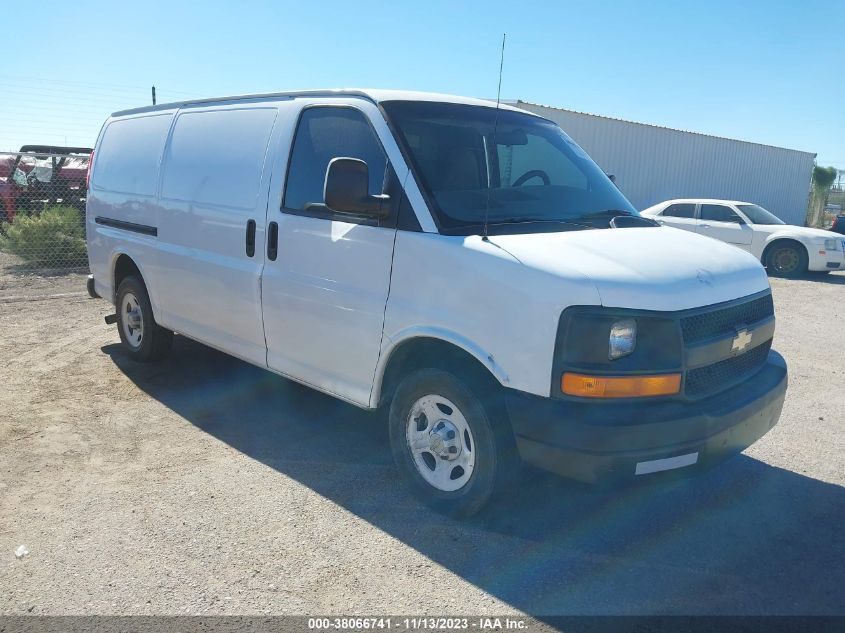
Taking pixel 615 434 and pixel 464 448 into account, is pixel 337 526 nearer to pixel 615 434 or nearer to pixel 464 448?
pixel 464 448

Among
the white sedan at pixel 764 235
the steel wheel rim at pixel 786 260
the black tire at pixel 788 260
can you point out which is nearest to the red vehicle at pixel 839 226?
the white sedan at pixel 764 235

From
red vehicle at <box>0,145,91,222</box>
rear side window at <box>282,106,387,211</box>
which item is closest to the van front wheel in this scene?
rear side window at <box>282,106,387,211</box>

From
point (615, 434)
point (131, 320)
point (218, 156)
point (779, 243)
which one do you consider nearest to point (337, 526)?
point (615, 434)

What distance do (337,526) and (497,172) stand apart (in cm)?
213

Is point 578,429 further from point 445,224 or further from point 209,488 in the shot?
point 209,488

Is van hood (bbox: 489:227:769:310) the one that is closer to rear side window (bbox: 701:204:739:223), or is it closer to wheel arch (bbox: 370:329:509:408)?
wheel arch (bbox: 370:329:509:408)

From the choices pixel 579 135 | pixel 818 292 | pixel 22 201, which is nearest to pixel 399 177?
pixel 818 292

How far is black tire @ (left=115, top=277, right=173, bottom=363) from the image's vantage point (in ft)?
19.6

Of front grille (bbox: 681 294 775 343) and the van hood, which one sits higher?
the van hood

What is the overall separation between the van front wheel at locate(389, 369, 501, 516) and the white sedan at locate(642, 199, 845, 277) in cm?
1145

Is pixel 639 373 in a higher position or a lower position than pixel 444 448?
higher

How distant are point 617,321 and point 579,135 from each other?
54.4 ft

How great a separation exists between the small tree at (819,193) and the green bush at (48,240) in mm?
28186

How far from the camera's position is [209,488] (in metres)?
3.96
